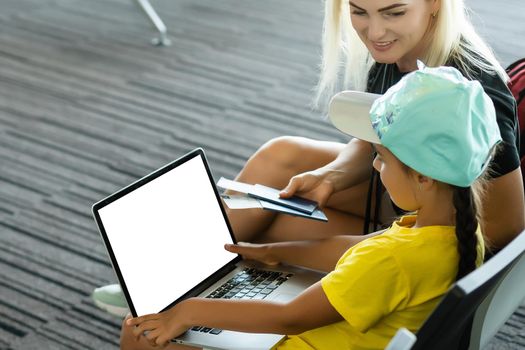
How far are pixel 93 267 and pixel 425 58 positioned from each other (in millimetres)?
1176

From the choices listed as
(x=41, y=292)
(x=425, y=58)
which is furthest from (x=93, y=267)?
(x=425, y=58)

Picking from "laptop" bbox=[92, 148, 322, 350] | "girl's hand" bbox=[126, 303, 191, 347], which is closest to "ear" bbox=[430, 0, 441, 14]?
"laptop" bbox=[92, 148, 322, 350]

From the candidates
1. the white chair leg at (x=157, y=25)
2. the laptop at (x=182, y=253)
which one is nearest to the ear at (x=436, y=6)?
the laptop at (x=182, y=253)

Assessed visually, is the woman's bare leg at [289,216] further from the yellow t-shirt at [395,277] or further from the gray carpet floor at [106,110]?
the gray carpet floor at [106,110]

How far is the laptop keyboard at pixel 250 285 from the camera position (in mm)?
1505

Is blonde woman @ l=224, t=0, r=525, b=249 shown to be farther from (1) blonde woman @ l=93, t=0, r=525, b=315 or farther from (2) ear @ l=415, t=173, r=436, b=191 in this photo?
(2) ear @ l=415, t=173, r=436, b=191

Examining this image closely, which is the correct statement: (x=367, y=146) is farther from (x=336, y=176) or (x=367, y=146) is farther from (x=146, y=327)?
(x=146, y=327)

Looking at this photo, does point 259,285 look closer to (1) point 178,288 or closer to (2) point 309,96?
(1) point 178,288

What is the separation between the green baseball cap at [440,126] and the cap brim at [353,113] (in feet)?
0.28

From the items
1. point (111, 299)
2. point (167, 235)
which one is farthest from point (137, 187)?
point (111, 299)

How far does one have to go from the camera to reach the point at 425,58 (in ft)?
5.23

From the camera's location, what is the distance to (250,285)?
1.54 meters

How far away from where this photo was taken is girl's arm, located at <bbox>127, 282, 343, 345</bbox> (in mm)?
1269

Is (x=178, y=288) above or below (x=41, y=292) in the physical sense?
above
